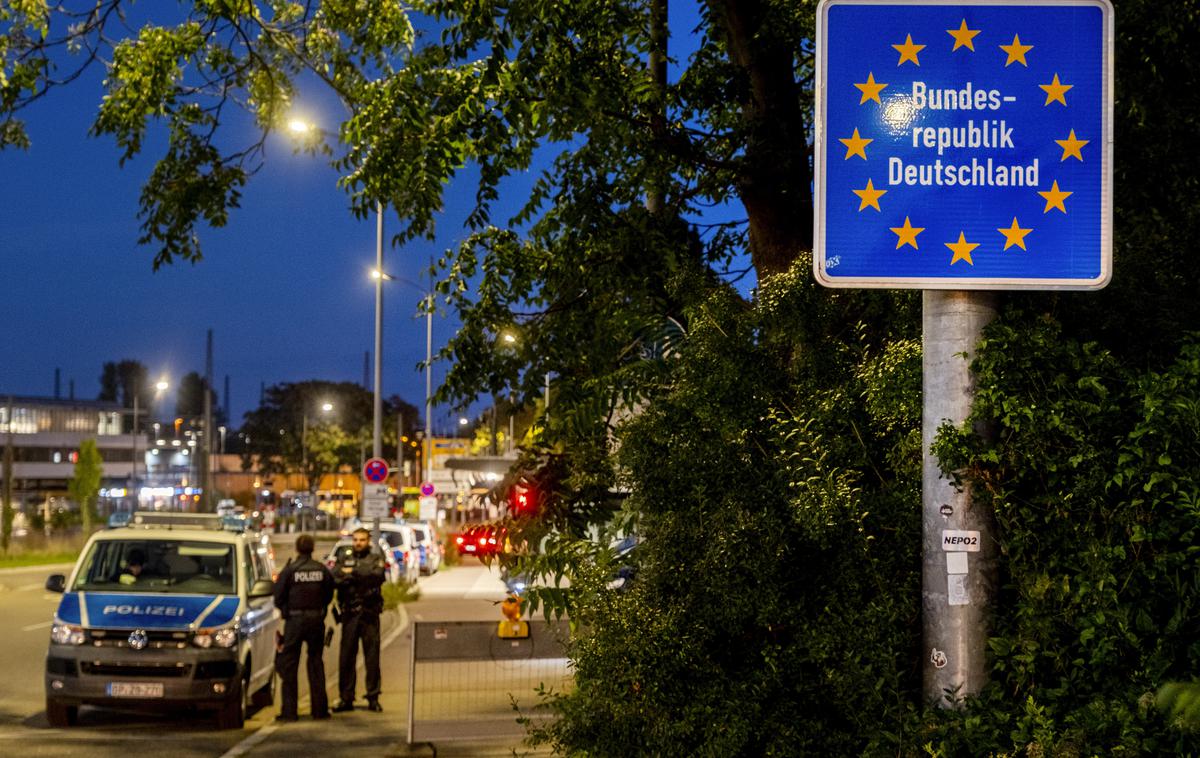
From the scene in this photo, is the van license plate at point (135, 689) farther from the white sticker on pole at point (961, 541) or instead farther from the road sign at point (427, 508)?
the road sign at point (427, 508)

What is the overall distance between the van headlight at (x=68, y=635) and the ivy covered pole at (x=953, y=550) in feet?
30.8

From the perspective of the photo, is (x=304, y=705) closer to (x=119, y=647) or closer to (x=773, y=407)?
(x=119, y=647)

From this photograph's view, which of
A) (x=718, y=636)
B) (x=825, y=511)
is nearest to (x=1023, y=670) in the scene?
(x=825, y=511)

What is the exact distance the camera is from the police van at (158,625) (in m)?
12.5

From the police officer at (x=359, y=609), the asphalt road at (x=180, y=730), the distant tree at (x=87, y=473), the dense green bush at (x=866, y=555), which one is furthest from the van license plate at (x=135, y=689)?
the distant tree at (x=87, y=473)

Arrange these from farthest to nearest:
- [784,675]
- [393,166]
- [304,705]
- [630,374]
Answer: [304,705], [393,166], [630,374], [784,675]

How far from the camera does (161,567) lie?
539 inches

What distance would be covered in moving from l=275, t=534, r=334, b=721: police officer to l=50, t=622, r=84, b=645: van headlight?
1.82 metres

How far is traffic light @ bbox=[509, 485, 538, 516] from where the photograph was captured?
321 inches

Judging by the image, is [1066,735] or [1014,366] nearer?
[1066,735]

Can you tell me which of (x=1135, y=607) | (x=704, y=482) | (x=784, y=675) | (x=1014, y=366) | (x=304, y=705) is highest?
(x=1014, y=366)

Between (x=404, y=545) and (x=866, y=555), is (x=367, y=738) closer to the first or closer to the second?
(x=866, y=555)

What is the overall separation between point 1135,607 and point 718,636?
5.71 feet

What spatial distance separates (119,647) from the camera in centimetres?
1250
